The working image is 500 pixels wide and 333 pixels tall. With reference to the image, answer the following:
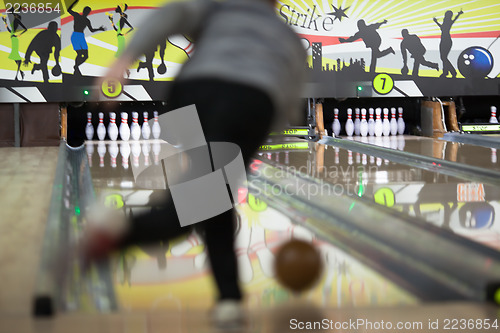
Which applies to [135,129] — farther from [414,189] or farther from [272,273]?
[272,273]

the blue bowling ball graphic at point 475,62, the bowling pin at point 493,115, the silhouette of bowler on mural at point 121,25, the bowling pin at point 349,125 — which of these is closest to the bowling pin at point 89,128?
the silhouette of bowler on mural at point 121,25

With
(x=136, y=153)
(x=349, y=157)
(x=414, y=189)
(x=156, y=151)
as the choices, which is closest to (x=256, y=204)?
(x=414, y=189)

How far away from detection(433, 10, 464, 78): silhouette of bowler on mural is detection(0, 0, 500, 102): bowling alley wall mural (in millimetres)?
10

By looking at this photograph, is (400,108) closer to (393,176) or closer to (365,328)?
(393,176)

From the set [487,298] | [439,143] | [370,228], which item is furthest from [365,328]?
[439,143]

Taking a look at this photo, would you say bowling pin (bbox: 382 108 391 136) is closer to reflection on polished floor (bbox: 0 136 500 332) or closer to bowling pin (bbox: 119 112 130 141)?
bowling pin (bbox: 119 112 130 141)

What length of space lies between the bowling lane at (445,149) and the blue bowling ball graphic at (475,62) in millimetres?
834

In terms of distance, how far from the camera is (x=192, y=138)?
1.25m

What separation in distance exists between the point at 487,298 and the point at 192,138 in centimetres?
79

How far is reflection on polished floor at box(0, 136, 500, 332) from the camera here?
1199 millimetres

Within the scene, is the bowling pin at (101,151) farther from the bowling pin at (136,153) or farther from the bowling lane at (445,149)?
the bowling lane at (445,149)

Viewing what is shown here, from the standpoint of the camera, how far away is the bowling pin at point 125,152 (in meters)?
4.05

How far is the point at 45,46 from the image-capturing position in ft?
18.6

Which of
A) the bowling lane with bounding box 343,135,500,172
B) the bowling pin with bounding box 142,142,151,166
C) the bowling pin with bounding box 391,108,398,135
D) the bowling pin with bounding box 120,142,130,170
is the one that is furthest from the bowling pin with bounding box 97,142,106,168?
the bowling pin with bounding box 391,108,398,135
